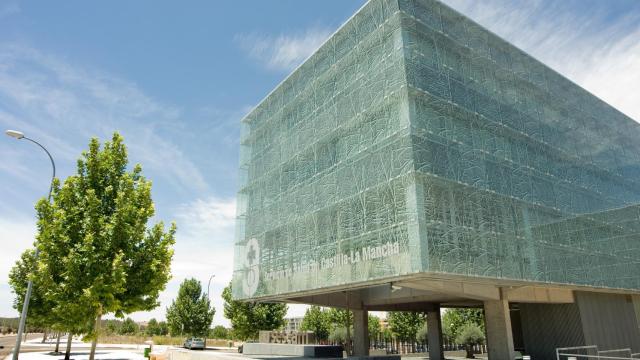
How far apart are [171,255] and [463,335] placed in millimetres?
39314

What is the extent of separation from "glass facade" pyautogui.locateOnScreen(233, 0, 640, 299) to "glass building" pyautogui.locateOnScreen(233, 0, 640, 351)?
0.10 meters

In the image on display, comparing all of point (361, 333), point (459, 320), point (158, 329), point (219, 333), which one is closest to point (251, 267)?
point (361, 333)

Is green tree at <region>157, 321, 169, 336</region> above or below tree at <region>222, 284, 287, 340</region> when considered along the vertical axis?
below

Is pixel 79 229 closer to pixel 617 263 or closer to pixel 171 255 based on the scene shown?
pixel 171 255

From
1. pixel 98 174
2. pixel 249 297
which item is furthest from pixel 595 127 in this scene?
pixel 98 174

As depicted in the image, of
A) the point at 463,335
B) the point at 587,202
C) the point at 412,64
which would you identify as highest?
the point at 412,64

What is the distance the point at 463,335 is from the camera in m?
47.6

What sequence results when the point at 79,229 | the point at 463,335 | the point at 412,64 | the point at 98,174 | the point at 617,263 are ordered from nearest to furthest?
the point at 79,229, the point at 98,174, the point at 412,64, the point at 617,263, the point at 463,335

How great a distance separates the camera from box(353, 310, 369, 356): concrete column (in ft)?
106

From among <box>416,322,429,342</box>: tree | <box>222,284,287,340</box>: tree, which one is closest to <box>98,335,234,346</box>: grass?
<box>222,284,287,340</box>: tree

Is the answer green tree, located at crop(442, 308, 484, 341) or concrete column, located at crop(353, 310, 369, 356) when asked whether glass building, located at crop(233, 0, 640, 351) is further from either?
green tree, located at crop(442, 308, 484, 341)

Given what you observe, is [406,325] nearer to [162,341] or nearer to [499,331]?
[499,331]

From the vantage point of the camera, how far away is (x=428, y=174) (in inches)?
829

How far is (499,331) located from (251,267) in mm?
17970
